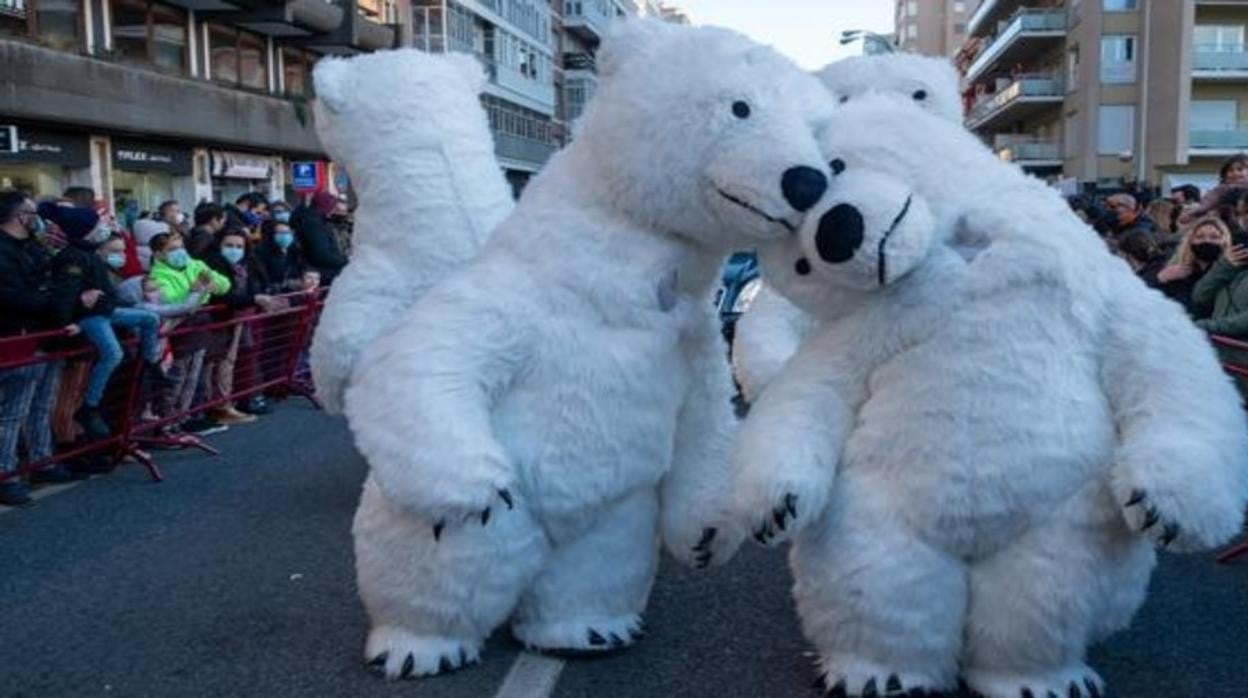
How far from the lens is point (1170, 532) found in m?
2.95

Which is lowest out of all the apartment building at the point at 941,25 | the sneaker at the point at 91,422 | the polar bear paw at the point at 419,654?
the polar bear paw at the point at 419,654

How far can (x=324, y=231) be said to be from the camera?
1077 cm

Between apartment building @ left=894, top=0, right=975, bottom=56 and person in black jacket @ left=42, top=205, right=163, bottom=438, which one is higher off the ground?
apartment building @ left=894, top=0, right=975, bottom=56

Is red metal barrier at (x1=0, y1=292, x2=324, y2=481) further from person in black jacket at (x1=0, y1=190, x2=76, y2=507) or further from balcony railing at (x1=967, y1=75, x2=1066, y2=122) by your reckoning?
balcony railing at (x1=967, y1=75, x2=1066, y2=122)

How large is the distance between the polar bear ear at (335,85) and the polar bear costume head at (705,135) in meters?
1.50

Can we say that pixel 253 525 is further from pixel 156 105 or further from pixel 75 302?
pixel 156 105

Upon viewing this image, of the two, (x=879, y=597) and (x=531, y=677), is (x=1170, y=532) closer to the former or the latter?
(x=879, y=597)

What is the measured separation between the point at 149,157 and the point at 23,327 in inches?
773

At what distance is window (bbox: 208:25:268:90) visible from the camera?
28.5 meters

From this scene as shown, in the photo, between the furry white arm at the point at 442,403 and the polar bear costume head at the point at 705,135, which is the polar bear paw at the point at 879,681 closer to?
the furry white arm at the point at 442,403

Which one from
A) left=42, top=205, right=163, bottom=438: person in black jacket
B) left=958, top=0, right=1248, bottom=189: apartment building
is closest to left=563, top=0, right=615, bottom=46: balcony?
left=958, top=0, right=1248, bottom=189: apartment building

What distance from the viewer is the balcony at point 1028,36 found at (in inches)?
2046

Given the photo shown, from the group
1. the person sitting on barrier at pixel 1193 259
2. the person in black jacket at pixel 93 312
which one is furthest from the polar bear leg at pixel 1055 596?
the person in black jacket at pixel 93 312

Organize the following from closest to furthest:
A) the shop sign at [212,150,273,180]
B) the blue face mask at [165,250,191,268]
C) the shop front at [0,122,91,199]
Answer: the blue face mask at [165,250,191,268]
the shop front at [0,122,91,199]
the shop sign at [212,150,273,180]
